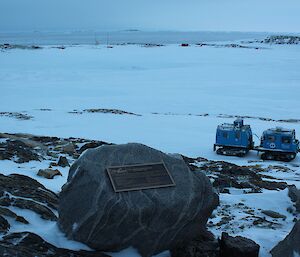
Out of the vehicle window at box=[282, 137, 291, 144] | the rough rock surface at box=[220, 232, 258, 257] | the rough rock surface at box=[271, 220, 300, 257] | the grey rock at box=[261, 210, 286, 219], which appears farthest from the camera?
the vehicle window at box=[282, 137, 291, 144]

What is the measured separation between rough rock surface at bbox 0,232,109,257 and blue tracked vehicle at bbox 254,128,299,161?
11.3m

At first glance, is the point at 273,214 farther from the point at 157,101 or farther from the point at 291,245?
the point at 157,101

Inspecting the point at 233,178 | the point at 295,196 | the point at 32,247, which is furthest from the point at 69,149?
A: the point at 32,247

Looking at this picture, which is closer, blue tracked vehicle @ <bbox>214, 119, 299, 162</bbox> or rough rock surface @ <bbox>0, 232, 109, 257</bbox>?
rough rock surface @ <bbox>0, 232, 109, 257</bbox>

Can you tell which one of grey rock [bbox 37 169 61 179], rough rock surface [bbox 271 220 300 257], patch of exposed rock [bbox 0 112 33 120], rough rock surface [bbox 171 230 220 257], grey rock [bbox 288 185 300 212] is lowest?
patch of exposed rock [bbox 0 112 33 120]

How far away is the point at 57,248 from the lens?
5145 mm

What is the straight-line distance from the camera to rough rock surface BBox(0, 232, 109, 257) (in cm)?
481

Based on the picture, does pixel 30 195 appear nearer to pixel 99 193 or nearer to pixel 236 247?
pixel 99 193

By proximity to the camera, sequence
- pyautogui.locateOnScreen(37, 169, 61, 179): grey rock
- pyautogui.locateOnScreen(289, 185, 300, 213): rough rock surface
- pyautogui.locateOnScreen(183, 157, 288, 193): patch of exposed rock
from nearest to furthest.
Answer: pyautogui.locateOnScreen(289, 185, 300, 213): rough rock surface → pyautogui.locateOnScreen(37, 169, 61, 179): grey rock → pyautogui.locateOnScreen(183, 157, 288, 193): patch of exposed rock

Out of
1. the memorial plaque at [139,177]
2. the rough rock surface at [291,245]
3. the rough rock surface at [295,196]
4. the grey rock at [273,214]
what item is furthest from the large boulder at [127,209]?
the rough rock surface at [295,196]

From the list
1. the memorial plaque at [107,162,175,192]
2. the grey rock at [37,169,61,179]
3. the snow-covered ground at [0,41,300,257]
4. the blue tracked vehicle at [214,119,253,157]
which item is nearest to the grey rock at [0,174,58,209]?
the snow-covered ground at [0,41,300,257]

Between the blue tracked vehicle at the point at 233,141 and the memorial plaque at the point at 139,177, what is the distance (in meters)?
10.3

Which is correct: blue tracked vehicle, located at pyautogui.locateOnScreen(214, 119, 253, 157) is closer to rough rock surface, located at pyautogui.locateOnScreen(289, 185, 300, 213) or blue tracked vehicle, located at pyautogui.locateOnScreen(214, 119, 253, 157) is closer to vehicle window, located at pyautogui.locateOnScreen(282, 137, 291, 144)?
vehicle window, located at pyautogui.locateOnScreen(282, 137, 291, 144)

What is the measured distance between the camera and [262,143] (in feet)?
50.9
